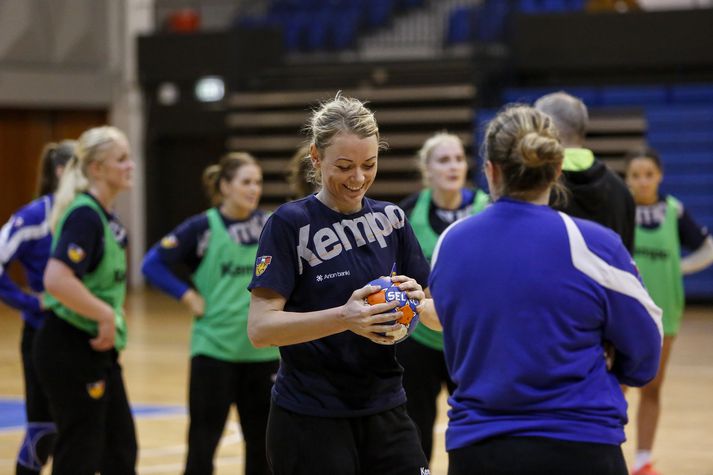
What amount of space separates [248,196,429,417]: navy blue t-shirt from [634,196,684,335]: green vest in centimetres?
336

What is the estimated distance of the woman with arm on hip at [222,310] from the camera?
204 inches

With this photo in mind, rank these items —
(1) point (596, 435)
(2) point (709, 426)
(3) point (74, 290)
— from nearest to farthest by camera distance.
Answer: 1. (1) point (596, 435)
2. (3) point (74, 290)
3. (2) point (709, 426)

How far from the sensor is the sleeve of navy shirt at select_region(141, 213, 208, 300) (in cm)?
556

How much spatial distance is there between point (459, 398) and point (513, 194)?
1.69 ft

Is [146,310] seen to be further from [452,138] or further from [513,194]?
[513,194]

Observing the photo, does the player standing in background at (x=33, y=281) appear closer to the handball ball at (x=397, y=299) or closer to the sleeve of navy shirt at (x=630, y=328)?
the handball ball at (x=397, y=299)

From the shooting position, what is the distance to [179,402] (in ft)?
27.7

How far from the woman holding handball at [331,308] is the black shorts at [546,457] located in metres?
0.58

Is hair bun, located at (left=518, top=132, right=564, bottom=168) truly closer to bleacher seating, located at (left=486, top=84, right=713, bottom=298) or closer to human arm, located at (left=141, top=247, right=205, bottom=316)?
human arm, located at (left=141, top=247, right=205, bottom=316)

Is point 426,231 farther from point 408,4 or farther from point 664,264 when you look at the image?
point 408,4

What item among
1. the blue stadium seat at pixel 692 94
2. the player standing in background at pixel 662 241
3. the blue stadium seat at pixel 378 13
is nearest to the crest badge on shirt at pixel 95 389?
the player standing in background at pixel 662 241

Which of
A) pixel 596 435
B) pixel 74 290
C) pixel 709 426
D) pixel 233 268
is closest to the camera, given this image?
pixel 596 435

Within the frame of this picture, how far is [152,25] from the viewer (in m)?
18.4

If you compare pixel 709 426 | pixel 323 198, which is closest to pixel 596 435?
pixel 323 198
